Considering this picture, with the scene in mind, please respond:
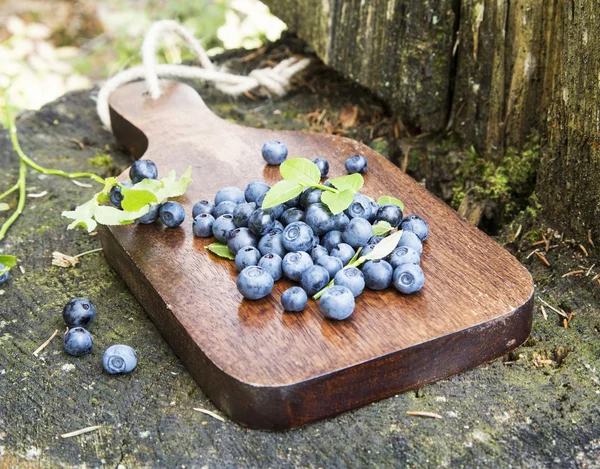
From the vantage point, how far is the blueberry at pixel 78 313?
1.90m

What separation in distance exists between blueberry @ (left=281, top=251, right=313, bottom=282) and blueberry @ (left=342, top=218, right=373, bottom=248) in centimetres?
13

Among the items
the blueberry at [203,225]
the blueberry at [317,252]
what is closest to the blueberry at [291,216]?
the blueberry at [317,252]

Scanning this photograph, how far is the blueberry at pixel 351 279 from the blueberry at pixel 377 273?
2cm

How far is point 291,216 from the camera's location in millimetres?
1912

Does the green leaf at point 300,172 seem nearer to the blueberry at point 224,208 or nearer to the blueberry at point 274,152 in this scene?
the blueberry at point 224,208

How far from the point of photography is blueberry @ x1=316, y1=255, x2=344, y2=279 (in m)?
1.77

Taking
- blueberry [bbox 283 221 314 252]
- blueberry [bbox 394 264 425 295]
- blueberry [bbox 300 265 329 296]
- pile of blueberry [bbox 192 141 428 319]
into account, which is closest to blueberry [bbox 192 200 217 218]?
pile of blueberry [bbox 192 141 428 319]

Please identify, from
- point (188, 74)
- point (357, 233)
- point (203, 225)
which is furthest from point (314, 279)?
point (188, 74)

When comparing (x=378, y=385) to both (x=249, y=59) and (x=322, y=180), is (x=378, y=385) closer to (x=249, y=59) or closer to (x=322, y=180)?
(x=322, y=180)

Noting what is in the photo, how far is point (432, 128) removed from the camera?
2699 mm

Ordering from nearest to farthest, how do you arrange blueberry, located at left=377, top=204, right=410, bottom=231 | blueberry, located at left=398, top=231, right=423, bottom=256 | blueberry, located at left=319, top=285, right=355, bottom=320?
blueberry, located at left=319, top=285, right=355, bottom=320 < blueberry, located at left=398, top=231, right=423, bottom=256 < blueberry, located at left=377, top=204, right=410, bottom=231

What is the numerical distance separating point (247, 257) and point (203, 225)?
239 millimetres

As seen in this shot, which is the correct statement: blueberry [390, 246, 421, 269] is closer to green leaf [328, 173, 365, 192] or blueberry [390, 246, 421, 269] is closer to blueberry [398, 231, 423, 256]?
blueberry [398, 231, 423, 256]

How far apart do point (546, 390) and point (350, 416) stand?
0.44 m
